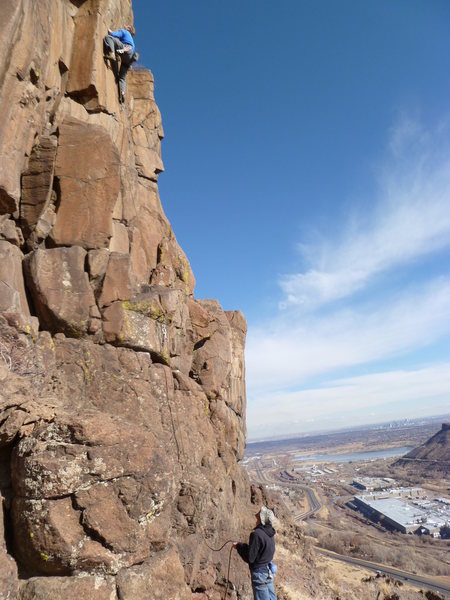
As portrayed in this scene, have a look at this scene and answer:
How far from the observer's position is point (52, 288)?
12.6 metres

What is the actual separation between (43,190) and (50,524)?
1081cm

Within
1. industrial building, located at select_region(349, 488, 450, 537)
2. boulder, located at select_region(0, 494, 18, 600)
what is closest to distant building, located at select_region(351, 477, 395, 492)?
industrial building, located at select_region(349, 488, 450, 537)

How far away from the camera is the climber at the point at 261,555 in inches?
380

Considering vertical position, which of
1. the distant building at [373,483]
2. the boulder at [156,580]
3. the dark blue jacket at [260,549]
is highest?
the dark blue jacket at [260,549]

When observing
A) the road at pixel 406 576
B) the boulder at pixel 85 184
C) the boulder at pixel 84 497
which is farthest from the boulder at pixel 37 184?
the road at pixel 406 576

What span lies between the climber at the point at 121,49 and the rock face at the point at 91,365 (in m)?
0.62

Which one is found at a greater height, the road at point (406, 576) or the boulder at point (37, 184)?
the boulder at point (37, 184)

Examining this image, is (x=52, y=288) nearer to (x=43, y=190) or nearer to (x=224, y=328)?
(x=43, y=190)

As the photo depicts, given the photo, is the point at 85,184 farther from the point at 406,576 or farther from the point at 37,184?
the point at 406,576

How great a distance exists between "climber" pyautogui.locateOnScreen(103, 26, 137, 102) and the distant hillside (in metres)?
180

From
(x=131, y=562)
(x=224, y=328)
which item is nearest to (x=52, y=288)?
(x=131, y=562)

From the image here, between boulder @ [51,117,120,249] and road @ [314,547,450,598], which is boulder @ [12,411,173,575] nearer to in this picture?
boulder @ [51,117,120,249]

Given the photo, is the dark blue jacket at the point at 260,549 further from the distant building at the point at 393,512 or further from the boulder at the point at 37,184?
the distant building at the point at 393,512

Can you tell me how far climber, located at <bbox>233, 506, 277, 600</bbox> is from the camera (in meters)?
9.66
